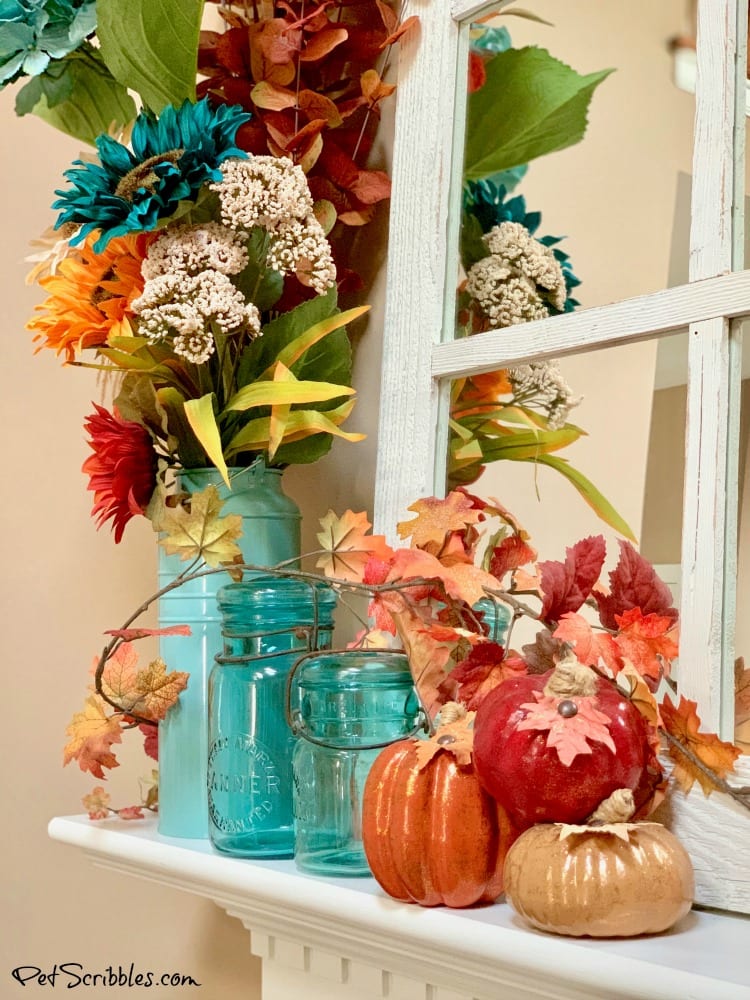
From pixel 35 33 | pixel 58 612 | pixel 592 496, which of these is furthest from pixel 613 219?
pixel 58 612

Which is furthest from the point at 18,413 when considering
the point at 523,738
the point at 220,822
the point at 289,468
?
the point at 523,738

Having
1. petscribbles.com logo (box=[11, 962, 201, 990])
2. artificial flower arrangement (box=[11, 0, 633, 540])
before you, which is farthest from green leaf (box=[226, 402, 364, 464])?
petscribbles.com logo (box=[11, 962, 201, 990])

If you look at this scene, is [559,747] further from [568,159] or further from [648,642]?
[568,159]

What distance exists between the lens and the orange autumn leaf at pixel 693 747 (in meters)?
0.62

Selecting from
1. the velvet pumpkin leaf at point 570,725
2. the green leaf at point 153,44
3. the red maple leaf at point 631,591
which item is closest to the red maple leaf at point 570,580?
the red maple leaf at point 631,591

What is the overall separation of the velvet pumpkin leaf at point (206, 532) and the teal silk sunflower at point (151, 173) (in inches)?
7.9

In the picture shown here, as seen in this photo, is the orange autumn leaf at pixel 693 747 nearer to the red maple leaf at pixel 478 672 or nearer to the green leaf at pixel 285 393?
the red maple leaf at pixel 478 672

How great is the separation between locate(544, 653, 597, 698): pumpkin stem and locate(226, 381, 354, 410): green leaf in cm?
31

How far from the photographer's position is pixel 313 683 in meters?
0.73

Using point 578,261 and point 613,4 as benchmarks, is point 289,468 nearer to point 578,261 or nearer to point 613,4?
point 578,261

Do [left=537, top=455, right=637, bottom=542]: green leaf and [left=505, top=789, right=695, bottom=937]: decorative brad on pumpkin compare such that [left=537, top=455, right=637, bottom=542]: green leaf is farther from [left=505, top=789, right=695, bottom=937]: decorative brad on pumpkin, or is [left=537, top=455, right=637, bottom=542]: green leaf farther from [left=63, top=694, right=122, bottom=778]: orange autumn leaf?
[left=63, top=694, right=122, bottom=778]: orange autumn leaf

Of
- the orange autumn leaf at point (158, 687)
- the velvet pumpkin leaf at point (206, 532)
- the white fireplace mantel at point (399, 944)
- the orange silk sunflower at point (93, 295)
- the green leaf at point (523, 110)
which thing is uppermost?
the green leaf at point (523, 110)

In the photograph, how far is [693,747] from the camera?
0.63 meters

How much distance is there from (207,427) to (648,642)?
0.36 metres
